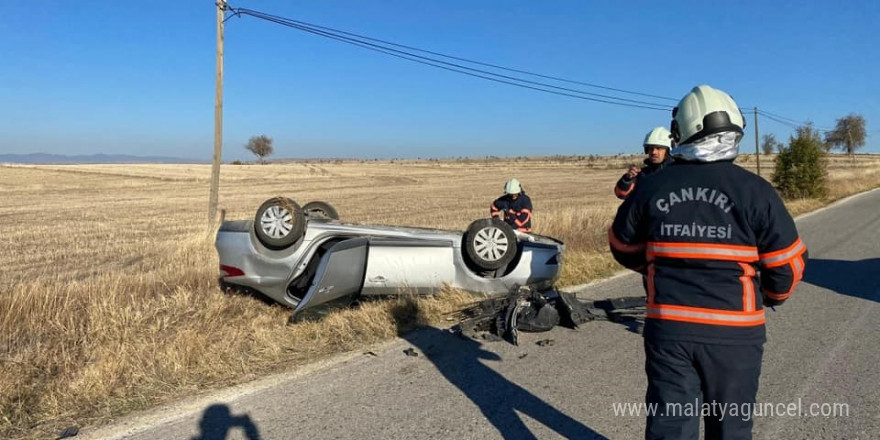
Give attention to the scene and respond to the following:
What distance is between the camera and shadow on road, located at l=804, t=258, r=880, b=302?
21.3ft

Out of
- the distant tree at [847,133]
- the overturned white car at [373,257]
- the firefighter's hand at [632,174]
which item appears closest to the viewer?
the overturned white car at [373,257]

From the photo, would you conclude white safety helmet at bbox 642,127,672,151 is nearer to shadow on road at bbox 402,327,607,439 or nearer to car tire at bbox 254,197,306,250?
shadow on road at bbox 402,327,607,439

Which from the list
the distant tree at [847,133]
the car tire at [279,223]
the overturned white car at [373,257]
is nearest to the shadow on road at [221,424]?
the overturned white car at [373,257]

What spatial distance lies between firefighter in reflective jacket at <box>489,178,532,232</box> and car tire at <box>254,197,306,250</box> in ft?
10.1

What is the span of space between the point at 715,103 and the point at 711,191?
347 mm

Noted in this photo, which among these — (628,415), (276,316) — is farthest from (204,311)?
(628,415)

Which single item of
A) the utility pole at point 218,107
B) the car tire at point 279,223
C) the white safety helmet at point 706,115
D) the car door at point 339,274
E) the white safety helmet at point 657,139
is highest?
the utility pole at point 218,107

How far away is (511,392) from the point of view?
3.60 meters

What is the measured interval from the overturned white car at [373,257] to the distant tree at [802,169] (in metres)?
22.0

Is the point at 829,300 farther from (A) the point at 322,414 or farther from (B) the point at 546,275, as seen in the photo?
(A) the point at 322,414

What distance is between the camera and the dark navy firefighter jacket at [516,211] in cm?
784

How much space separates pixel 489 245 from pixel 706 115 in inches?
146

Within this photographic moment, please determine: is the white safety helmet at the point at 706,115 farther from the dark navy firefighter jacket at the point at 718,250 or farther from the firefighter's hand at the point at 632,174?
the firefighter's hand at the point at 632,174

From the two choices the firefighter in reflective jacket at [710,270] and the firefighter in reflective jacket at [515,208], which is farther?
the firefighter in reflective jacket at [515,208]
